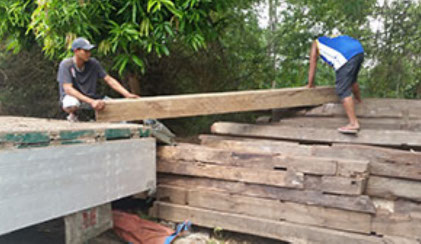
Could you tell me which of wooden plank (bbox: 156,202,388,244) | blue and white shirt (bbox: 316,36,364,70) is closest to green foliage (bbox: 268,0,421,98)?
blue and white shirt (bbox: 316,36,364,70)

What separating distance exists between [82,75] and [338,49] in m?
3.16

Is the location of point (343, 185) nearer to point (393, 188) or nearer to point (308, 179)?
point (308, 179)

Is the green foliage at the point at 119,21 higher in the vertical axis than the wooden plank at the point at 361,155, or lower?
higher

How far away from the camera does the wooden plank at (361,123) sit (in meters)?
3.48

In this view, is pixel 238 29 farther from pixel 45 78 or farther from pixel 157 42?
pixel 45 78

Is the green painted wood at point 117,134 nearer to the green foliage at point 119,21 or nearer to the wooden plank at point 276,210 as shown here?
the wooden plank at point 276,210

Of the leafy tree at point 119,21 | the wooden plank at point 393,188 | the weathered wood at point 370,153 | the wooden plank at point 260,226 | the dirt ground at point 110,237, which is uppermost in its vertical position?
the leafy tree at point 119,21

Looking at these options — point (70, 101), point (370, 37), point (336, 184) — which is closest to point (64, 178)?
point (70, 101)

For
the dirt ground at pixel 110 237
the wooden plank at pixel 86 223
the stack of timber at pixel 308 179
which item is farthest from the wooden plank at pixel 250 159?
the wooden plank at pixel 86 223

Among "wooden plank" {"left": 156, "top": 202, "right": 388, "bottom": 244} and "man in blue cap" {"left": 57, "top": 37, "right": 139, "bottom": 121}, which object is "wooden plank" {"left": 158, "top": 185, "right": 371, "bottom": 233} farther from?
"man in blue cap" {"left": 57, "top": 37, "right": 139, "bottom": 121}

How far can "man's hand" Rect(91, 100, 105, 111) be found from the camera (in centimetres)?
315

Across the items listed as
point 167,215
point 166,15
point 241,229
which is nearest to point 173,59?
point 166,15

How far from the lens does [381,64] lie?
5938mm

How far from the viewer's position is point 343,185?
2.82 m
